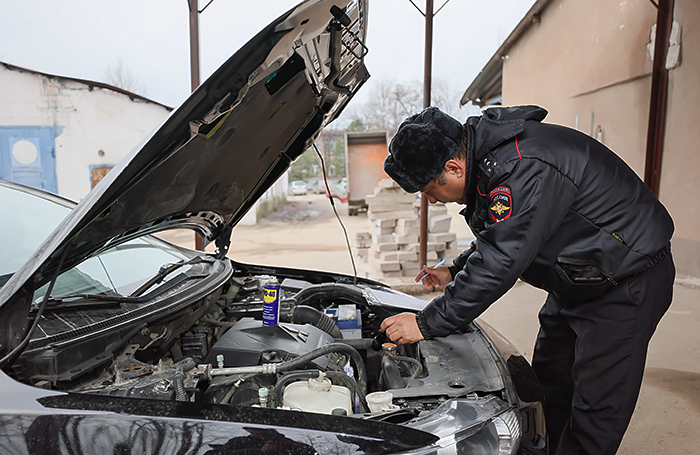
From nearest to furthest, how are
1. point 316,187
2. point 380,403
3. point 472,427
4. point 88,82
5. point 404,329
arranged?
1. point 472,427
2. point 380,403
3. point 404,329
4. point 88,82
5. point 316,187

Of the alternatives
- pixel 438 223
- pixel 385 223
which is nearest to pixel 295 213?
pixel 385 223

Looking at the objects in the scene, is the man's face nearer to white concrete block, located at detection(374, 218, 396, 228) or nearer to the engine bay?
the engine bay

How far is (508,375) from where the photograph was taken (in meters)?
1.59

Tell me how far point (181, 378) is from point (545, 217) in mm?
1239

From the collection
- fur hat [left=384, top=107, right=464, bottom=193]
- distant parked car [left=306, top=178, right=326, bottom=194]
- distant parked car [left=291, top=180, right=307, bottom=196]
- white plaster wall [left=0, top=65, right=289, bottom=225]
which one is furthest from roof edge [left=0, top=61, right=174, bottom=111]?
distant parked car [left=306, top=178, right=326, bottom=194]

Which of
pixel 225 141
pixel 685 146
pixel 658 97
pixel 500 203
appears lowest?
pixel 500 203

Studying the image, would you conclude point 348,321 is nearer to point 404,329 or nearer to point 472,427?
point 404,329

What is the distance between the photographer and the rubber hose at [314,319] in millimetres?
2023

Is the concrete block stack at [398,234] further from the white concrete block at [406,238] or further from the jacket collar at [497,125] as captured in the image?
the jacket collar at [497,125]

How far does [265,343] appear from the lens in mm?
1734

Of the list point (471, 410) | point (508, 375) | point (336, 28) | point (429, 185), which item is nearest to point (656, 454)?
point (508, 375)

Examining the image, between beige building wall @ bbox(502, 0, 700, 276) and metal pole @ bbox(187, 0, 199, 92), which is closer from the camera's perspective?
metal pole @ bbox(187, 0, 199, 92)

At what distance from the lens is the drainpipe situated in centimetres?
561

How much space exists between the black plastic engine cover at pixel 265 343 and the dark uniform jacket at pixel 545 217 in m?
0.47
